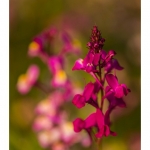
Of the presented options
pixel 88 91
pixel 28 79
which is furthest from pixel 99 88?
pixel 28 79

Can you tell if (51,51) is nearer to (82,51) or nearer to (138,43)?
(82,51)

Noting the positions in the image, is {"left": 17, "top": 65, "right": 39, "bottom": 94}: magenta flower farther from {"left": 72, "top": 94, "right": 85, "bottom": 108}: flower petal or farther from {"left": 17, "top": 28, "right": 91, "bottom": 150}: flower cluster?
{"left": 72, "top": 94, "right": 85, "bottom": 108}: flower petal

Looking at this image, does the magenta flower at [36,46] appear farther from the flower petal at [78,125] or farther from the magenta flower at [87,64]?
the flower petal at [78,125]

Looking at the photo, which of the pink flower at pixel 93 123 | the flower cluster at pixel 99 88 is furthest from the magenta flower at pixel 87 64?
the pink flower at pixel 93 123

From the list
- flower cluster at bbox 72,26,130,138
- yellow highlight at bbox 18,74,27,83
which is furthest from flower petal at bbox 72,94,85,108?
yellow highlight at bbox 18,74,27,83

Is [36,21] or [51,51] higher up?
[36,21]
